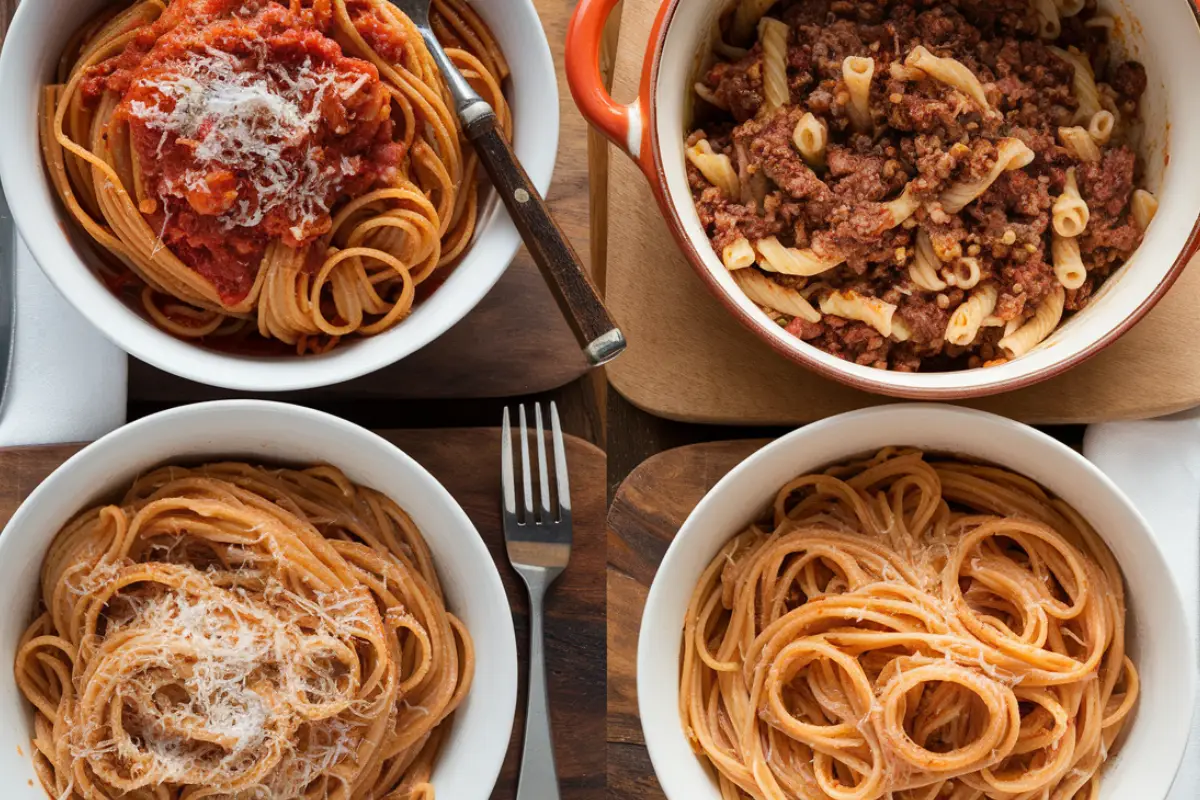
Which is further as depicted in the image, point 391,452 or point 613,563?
point 613,563

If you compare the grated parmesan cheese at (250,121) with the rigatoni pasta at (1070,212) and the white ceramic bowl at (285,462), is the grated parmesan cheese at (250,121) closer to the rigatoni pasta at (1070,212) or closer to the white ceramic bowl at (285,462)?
the white ceramic bowl at (285,462)

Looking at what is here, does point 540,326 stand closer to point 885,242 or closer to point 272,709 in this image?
point 885,242

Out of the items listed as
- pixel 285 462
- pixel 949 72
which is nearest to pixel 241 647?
pixel 285 462

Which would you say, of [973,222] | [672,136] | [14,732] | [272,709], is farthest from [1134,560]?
[14,732]

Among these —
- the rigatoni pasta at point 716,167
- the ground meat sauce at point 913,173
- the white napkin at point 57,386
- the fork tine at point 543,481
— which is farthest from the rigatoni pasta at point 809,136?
the white napkin at point 57,386

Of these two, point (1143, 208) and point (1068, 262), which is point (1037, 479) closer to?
point (1068, 262)
